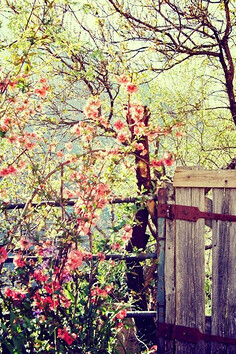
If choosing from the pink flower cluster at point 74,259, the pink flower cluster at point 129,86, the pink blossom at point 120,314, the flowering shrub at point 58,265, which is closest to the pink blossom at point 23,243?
the flowering shrub at point 58,265

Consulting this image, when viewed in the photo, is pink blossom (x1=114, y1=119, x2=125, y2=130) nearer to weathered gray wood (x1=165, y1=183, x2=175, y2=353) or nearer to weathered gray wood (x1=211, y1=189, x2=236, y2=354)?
weathered gray wood (x1=165, y1=183, x2=175, y2=353)

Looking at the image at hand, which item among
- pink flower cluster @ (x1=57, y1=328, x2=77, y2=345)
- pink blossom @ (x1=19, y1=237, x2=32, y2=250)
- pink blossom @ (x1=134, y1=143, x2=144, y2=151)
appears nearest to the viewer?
pink flower cluster @ (x1=57, y1=328, x2=77, y2=345)

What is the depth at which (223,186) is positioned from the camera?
3316 millimetres

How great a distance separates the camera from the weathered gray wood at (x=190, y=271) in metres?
3.41

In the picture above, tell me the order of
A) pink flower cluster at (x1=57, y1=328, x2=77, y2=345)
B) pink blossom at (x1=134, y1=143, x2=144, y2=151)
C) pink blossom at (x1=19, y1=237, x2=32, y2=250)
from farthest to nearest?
pink blossom at (x1=134, y1=143, x2=144, y2=151) → pink blossom at (x1=19, y1=237, x2=32, y2=250) → pink flower cluster at (x1=57, y1=328, x2=77, y2=345)

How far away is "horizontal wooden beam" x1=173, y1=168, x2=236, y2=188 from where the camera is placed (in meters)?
3.31

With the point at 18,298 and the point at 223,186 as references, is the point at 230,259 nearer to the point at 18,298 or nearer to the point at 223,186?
→ the point at 223,186

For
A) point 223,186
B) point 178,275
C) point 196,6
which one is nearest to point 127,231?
point 178,275

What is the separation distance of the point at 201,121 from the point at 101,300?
18.5 feet

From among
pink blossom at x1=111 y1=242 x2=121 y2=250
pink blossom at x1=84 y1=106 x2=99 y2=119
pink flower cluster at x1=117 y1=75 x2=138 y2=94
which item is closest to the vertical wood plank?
pink blossom at x1=111 y1=242 x2=121 y2=250

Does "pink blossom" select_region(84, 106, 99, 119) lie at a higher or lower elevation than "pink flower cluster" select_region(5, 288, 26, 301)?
Answer: higher

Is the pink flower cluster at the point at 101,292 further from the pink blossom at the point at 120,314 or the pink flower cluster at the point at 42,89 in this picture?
the pink flower cluster at the point at 42,89

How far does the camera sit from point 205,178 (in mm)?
3357

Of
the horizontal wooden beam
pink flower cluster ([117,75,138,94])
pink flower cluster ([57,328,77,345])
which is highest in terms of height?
pink flower cluster ([117,75,138,94])
